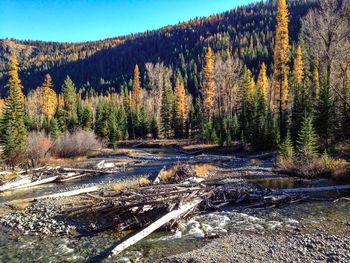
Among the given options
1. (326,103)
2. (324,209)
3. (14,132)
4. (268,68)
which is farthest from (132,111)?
(268,68)

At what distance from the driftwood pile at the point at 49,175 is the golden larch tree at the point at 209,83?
32.5m

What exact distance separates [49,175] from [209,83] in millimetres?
41174

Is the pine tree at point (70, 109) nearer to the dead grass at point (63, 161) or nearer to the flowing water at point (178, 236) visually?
the dead grass at point (63, 161)

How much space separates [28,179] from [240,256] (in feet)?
64.9

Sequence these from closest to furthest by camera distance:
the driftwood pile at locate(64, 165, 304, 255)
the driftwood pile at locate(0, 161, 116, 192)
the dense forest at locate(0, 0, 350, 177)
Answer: the driftwood pile at locate(64, 165, 304, 255)
the driftwood pile at locate(0, 161, 116, 192)
the dense forest at locate(0, 0, 350, 177)

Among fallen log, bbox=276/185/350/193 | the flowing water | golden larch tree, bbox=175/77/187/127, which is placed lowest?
the flowing water

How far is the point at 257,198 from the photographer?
17047mm

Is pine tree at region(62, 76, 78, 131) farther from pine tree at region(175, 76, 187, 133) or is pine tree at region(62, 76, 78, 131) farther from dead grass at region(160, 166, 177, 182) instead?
dead grass at region(160, 166, 177, 182)

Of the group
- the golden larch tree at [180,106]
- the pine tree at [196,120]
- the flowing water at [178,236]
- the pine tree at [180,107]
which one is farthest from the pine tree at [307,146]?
the golden larch tree at [180,106]

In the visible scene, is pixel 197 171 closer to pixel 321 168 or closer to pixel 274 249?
pixel 321 168

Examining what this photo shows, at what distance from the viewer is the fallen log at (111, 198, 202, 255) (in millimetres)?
11246

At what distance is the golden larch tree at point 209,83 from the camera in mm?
60478

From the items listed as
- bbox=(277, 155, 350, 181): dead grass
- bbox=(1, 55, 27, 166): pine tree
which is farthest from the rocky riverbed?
bbox=(1, 55, 27, 166): pine tree

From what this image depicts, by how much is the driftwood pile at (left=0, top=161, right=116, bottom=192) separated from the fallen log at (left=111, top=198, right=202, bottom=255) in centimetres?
1450
